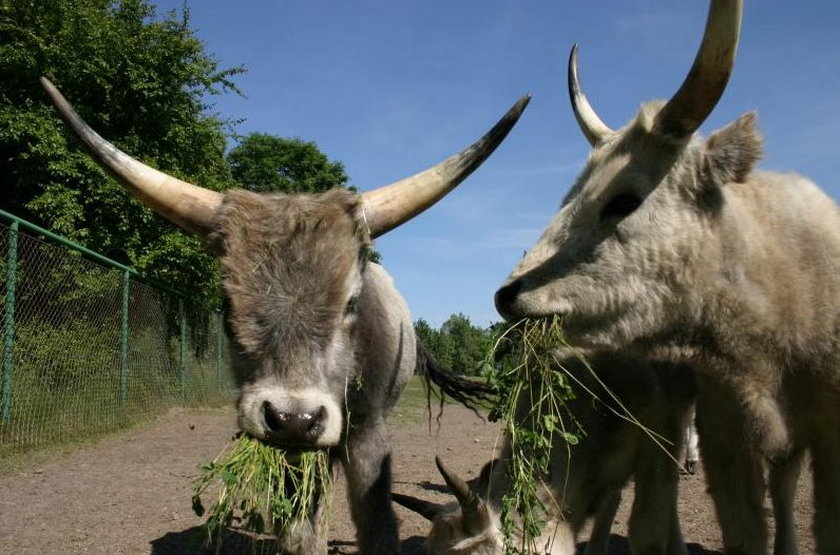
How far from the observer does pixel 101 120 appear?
15344 millimetres

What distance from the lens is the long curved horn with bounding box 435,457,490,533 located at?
3.14 m

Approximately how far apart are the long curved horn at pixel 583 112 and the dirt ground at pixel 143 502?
6.92ft

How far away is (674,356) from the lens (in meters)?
3.24

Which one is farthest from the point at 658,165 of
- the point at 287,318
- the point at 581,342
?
the point at 287,318

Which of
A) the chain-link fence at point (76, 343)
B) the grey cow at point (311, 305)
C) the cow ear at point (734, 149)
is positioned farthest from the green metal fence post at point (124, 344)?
the cow ear at point (734, 149)

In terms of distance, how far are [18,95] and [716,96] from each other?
16475 millimetres

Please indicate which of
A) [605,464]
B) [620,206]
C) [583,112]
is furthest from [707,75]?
[605,464]

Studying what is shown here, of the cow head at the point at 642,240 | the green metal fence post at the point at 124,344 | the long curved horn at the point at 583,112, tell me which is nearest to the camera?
the cow head at the point at 642,240

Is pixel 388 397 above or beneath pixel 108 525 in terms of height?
above

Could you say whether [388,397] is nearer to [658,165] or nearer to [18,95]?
[658,165]

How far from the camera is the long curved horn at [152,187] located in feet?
12.1

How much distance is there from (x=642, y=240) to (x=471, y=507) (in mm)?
1533

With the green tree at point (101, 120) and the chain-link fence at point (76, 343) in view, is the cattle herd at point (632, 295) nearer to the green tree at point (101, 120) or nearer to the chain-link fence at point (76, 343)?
the chain-link fence at point (76, 343)

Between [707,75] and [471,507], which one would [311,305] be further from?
[707,75]
